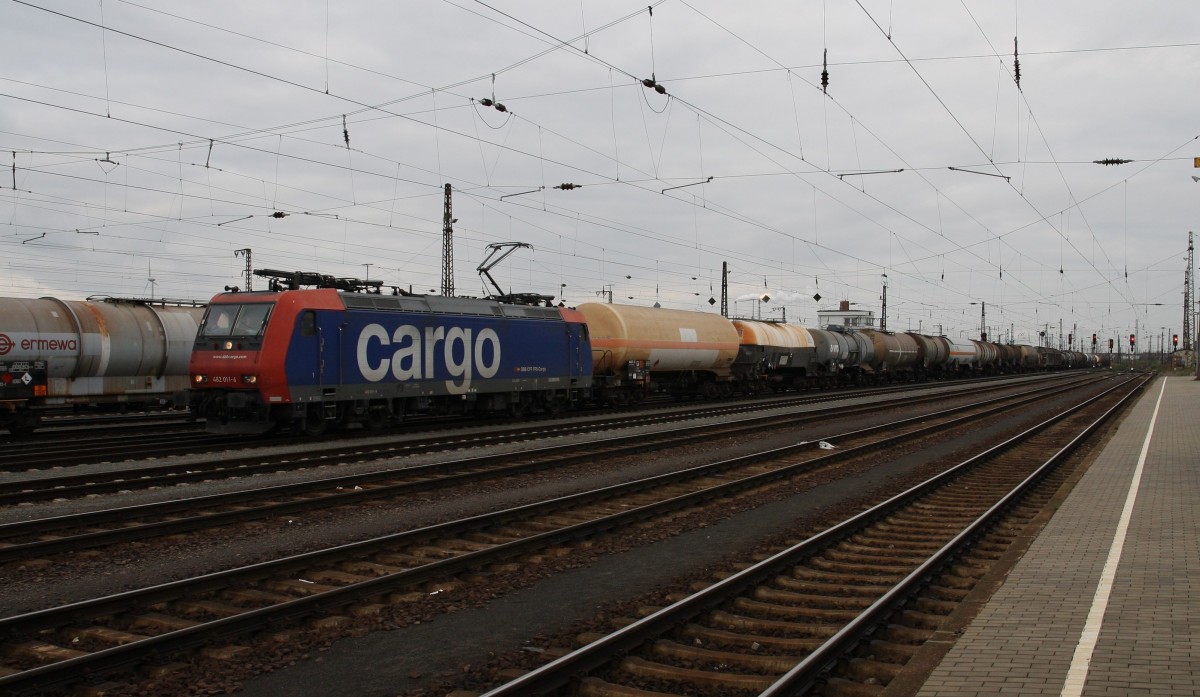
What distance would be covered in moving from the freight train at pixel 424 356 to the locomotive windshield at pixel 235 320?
0.03 m

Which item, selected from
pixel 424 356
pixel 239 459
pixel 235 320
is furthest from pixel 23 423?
pixel 424 356

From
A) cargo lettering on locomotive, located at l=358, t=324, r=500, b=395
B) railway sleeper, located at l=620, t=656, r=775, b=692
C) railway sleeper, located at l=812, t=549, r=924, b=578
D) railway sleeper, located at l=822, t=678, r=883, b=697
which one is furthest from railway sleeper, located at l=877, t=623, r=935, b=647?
cargo lettering on locomotive, located at l=358, t=324, r=500, b=395

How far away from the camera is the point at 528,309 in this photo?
1063 inches

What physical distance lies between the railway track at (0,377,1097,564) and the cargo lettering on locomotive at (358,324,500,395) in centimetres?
235

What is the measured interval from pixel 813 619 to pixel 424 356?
16.4 m

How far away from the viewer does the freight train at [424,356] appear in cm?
1945

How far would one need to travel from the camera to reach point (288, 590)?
326 inches

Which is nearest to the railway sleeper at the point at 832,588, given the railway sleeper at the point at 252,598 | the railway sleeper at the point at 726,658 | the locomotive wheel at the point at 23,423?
the railway sleeper at the point at 726,658

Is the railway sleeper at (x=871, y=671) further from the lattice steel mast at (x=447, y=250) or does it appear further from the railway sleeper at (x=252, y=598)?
the lattice steel mast at (x=447, y=250)

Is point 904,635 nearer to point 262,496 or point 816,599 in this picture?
point 816,599

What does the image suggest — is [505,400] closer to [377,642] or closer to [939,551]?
[939,551]

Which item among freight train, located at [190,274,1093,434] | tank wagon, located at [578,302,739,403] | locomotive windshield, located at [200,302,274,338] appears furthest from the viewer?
tank wagon, located at [578,302,739,403]

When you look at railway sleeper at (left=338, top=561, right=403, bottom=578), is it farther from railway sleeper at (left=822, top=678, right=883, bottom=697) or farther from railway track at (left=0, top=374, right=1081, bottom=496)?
railway track at (left=0, top=374, right=1081, bottom=496)

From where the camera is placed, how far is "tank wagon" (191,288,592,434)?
19297 millimetres
